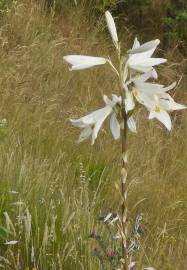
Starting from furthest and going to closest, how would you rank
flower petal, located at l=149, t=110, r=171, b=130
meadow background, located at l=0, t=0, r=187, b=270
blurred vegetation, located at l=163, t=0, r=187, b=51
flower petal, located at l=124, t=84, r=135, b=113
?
blurred vegetation, located at l=163, t=0, r=187, b=51 → meadow background, located at l=0, t=0, r=187, b=270 → flower petal, located at l=149, t=110, r=171, b=130 → flower petal, located at l=124, t=84, r=135, b=113

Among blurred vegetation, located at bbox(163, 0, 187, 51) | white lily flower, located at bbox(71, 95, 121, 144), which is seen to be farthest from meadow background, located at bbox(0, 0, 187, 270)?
white lily flower, located at bbox(71, 95, 121, 144)

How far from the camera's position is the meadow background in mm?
2805

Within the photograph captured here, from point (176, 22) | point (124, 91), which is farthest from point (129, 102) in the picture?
point (176, 22)

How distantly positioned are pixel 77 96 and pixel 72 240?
2.51 meters

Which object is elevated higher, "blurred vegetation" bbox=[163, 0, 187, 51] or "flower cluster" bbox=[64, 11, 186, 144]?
"flower cluster" bbox=[64, 11, 186, 144]

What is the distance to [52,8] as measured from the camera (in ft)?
21.5

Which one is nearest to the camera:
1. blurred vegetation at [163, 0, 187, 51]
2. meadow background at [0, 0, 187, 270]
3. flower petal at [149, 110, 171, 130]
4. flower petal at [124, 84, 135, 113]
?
flower petal at [124, 84, 135, 113]

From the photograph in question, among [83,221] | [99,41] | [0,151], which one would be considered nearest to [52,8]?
[99,41]

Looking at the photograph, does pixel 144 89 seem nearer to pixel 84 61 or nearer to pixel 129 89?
pixel 129 89

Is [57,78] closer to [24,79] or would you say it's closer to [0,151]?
[24,79]

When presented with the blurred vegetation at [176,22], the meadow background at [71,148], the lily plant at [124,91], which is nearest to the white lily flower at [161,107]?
the lily plant at [124,91]

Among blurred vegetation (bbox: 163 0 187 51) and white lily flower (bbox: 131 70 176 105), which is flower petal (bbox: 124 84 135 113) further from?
blurred vegetation (bbox: 163 0 187 51)

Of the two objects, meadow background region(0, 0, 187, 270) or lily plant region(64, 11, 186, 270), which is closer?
lily plant region(64, 11, 186, 270)

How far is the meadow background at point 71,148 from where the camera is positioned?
9.20ft
